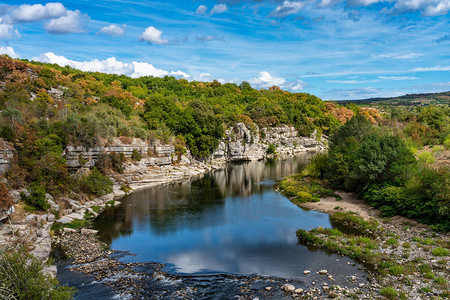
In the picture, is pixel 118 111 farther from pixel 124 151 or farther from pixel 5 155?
pixel 5 155

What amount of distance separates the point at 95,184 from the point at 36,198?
940cm

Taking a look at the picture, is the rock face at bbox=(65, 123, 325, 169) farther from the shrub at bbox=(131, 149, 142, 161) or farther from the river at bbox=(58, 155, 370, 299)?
the river at bbox=(58, 155, 370, 299)

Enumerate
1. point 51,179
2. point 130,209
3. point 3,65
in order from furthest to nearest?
point 3,65 → point 130,209 → point 51,179

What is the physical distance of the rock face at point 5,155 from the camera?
93.9ft

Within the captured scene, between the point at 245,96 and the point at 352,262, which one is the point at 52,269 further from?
the point at 245,96

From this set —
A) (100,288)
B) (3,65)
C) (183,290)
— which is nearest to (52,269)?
(100,288)

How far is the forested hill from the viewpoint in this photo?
3912cm

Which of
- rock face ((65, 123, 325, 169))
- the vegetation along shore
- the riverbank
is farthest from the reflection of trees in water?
the riverbank

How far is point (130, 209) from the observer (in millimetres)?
34719

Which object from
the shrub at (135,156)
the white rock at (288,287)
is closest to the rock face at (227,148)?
the shrub at (135,156)

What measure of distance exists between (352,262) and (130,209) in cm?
2287

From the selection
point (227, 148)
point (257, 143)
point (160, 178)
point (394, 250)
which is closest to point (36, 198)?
point (160, 178)

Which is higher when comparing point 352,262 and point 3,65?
point 3,65

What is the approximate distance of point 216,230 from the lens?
2802 centimetres
